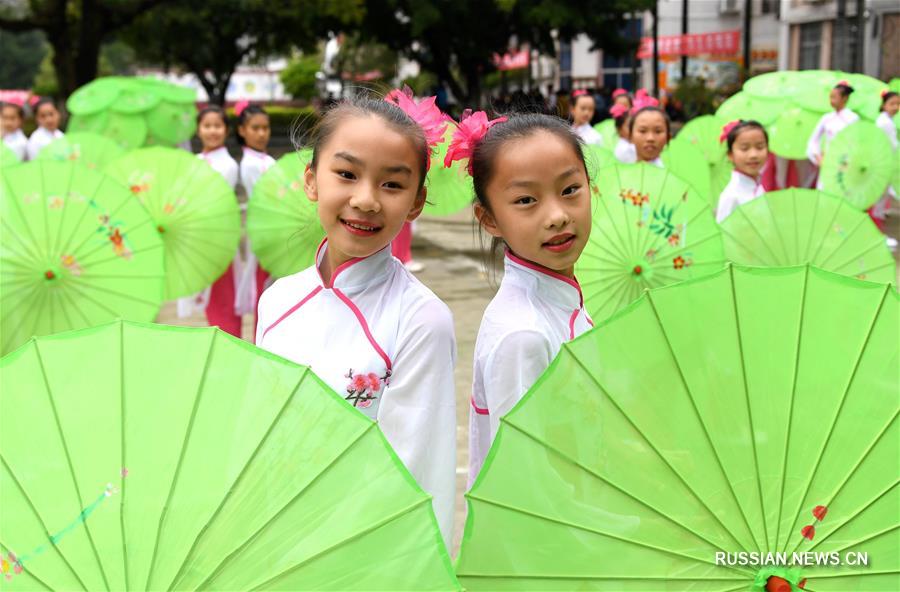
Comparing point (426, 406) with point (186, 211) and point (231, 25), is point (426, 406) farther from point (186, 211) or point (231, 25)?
point (231, 25)

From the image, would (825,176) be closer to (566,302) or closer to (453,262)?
(453,262)

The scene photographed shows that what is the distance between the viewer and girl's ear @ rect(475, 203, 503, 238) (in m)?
2.31

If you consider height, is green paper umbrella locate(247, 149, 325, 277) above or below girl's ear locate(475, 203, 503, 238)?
below

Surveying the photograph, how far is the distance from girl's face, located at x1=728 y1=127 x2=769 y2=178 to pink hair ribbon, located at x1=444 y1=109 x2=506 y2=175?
12.4 ft

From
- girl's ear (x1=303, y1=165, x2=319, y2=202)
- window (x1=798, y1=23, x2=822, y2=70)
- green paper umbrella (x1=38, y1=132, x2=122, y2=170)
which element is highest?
girl's ear (x1=303, y1=165, x2=319, y2=202)

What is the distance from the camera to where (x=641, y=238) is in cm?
427

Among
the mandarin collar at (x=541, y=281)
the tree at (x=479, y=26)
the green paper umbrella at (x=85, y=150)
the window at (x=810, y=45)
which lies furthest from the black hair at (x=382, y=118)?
the window at (x=810, y=45)

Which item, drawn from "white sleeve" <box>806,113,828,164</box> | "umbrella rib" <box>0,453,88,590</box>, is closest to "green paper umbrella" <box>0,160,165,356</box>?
"umbrella rib" <box>0,453,88,590</box>

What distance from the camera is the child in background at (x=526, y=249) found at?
7.00 ft

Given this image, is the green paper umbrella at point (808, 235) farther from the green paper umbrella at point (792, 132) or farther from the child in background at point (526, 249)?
the green paper umbrella at point (792, 132)

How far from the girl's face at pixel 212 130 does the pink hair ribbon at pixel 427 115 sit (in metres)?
4.33

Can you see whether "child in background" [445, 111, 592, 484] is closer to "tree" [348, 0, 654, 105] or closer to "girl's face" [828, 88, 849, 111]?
"girl's face" [828, 88, 849, 111]

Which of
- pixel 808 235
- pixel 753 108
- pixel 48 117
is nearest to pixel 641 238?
pixel 808 235

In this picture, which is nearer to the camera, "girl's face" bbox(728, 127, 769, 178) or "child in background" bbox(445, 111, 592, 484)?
"child in background" bbox(445, 111, 592, 484)
